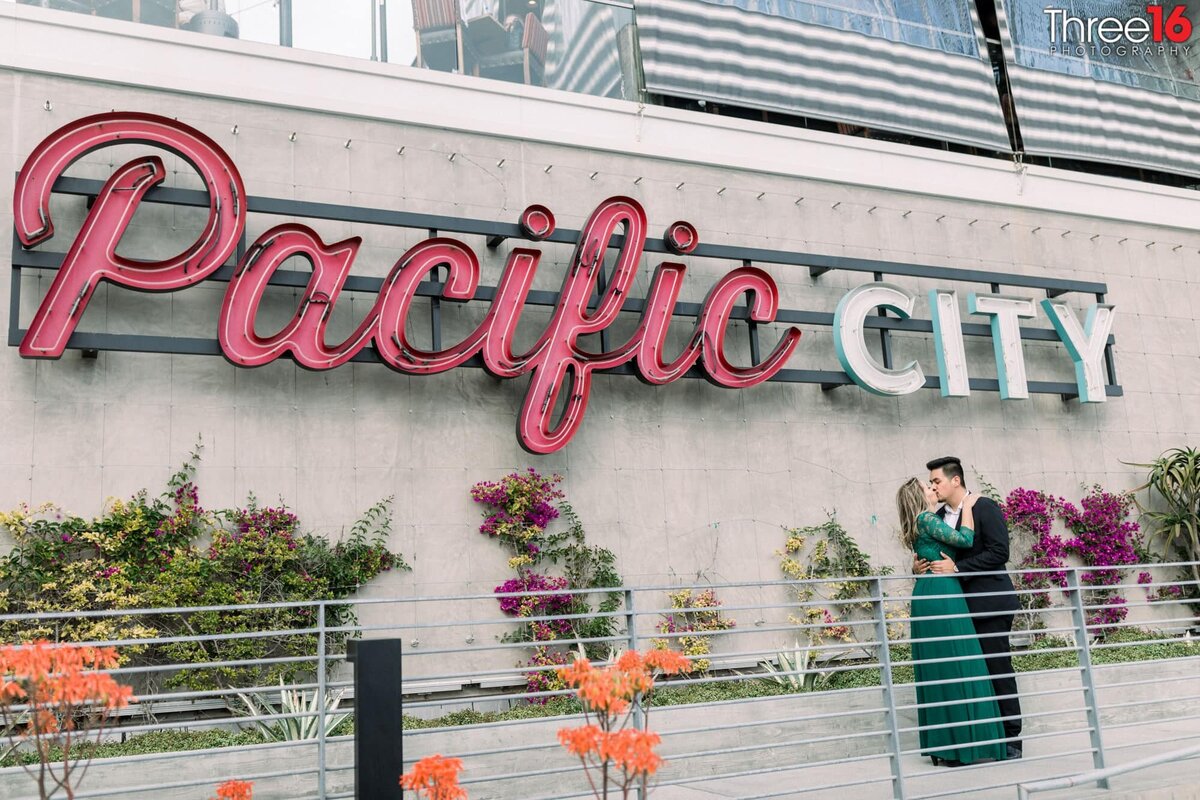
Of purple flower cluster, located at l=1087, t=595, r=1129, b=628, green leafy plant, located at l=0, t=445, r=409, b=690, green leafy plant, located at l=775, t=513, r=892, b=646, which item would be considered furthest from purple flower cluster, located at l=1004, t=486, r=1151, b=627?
green leafy plant, located at l=0, t=445, r=409, b=690

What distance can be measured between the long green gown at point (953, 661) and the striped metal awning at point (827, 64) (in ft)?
22.4

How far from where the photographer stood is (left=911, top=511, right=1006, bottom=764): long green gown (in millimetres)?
7082

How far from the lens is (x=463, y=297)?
399 inches

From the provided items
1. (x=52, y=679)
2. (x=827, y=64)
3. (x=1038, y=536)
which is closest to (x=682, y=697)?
(x=1038, y=536)

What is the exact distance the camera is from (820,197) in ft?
41.8

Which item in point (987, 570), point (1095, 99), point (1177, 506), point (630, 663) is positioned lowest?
point (630, 663)

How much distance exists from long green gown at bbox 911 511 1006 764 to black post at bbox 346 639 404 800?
3.90 meters

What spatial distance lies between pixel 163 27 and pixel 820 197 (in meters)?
7.48

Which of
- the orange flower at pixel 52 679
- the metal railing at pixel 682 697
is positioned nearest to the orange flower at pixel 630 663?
the metal railing at pixel 682 697

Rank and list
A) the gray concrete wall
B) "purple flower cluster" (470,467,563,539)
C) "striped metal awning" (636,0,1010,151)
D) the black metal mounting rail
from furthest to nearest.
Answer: "striped metal awning" (636,0,1010,151)
"purple flower cluster" (470,467,563,539)
the gray concrete wall
the black metal mounting rail

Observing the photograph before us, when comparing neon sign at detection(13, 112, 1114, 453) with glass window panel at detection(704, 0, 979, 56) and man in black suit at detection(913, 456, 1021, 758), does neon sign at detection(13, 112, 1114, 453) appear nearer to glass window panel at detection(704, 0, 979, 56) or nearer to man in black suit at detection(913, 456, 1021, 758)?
glass window panel at detection(704, 0, 979, 56)

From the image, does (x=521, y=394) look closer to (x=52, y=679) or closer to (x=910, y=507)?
(x=910, y=507)

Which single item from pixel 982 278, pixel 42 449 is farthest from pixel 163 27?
pixel 982 278

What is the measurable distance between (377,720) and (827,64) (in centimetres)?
1109
